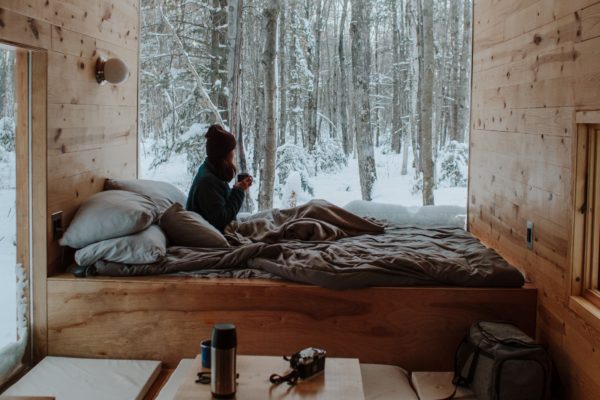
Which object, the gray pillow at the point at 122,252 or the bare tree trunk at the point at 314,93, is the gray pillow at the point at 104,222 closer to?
the gray pillow at the point at 122,252

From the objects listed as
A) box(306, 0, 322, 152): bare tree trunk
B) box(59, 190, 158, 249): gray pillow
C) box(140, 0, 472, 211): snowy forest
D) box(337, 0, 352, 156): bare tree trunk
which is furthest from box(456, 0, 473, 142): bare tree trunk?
box(59, 190, 158, 249): gray pillow

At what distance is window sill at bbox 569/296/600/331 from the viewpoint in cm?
273

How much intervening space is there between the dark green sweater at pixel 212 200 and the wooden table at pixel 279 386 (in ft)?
5.60

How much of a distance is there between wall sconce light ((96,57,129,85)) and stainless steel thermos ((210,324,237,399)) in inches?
94.4

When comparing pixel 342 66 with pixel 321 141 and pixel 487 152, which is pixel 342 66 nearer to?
pixel 321 141

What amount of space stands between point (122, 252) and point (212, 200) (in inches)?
32.6

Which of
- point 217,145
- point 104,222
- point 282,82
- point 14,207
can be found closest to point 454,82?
point 282,82

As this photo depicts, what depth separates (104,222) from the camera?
3746 millimetres

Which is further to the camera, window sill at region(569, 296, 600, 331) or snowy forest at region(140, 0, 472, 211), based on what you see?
snowy forest at region(140, 0, 472, 211)

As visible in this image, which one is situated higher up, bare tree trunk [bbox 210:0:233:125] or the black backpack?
bare tree trunk [bbox 210:0:233:125]

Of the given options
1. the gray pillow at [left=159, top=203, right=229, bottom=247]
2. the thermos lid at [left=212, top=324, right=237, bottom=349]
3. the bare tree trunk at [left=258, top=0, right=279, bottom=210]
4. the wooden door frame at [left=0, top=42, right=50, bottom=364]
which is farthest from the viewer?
the bare tree trunk at [left=258, top=0, right=279, bottom=210]

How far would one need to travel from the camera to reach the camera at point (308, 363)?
259cm

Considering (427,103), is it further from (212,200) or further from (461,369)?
(461,369)

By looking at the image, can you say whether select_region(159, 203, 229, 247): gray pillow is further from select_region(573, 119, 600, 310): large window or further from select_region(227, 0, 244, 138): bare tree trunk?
select_region(227, 0, 244, 138): bare tree trunk
